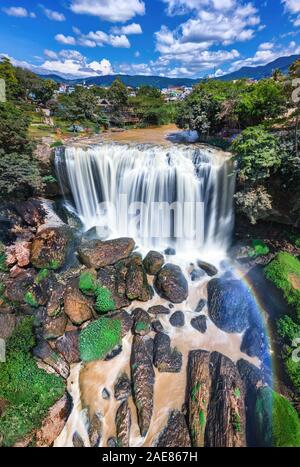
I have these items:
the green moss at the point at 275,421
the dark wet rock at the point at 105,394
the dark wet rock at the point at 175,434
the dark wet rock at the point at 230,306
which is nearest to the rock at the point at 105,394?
the dark wet rock at the point at 105,394

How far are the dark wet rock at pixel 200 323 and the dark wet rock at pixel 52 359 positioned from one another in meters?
5.60

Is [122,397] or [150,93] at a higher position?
[150,93]

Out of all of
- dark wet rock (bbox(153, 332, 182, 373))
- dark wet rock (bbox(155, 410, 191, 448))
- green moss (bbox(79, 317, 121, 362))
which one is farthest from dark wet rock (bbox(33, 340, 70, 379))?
dark wet rock (bbox(155, 410, 191, 448))

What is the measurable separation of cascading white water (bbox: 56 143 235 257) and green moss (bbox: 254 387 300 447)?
27.2ft

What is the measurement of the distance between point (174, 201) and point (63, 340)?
9889 mm

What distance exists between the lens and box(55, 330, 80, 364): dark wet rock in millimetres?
9789

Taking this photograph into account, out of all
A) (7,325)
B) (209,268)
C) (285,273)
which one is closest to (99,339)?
(7,325)

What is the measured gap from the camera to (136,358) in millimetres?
9648

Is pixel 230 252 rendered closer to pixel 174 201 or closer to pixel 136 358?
pixel 174 201

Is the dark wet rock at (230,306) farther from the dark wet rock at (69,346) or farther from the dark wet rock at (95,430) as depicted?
the dark wet rock at (69,346)

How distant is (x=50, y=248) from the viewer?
13.1 metres

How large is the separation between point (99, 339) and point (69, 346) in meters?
1.22

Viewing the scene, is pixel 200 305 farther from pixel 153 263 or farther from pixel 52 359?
pixel 52 359

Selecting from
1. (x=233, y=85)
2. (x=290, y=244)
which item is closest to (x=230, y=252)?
(x=290, y=244)
